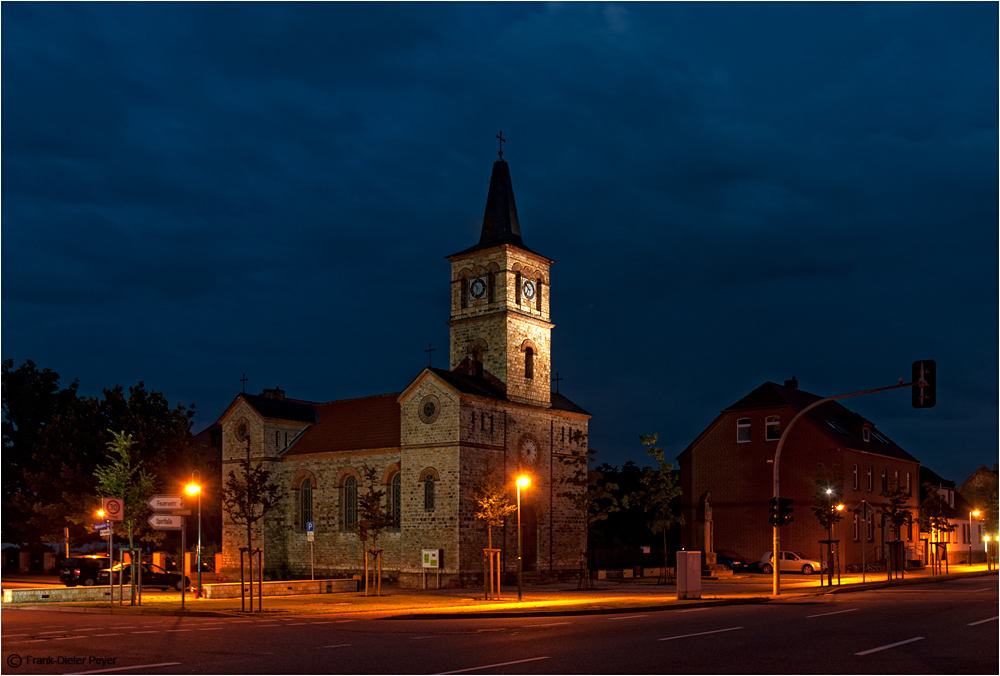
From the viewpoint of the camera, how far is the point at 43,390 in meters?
61.1

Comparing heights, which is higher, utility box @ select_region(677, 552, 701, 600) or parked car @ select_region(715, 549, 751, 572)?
utility box @ select_region(677, 552, 701, 600)

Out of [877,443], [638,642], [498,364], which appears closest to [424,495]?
[498,364]

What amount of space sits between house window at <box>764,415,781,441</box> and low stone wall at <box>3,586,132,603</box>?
3770 cm

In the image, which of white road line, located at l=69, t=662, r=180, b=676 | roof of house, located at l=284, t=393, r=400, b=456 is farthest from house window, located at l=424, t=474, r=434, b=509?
white road line, located at l=69, t=662, r=180, b=676

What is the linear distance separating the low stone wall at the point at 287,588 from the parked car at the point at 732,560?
82.1 ft

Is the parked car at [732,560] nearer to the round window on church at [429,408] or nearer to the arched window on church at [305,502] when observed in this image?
the round window on church at [429,408]

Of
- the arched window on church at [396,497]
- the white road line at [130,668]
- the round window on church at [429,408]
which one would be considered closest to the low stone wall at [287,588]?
the arched window on church at [396,497]

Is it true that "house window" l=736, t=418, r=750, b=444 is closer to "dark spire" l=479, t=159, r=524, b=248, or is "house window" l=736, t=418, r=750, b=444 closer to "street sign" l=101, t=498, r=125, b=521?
"dark spire" l=479, t=159, r=524, b=248

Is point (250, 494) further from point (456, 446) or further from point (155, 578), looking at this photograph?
point (456, 446)

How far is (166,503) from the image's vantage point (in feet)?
92.9

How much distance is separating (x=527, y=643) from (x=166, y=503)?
1475cm

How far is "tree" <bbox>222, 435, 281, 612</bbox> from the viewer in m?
50.2

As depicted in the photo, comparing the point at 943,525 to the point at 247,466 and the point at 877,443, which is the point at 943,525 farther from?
the point at 247,466

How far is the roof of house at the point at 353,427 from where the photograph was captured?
48.3 m
